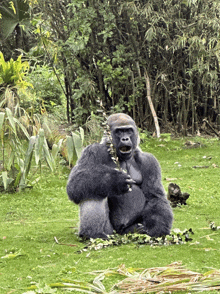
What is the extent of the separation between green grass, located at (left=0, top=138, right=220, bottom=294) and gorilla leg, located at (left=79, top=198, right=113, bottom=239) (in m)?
0.16

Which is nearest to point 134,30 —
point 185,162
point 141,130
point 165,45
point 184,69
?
point 165,45

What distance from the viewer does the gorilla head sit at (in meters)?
3.94

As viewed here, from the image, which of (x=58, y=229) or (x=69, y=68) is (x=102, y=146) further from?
(x=69, y=68)

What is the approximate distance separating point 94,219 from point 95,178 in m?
0.36

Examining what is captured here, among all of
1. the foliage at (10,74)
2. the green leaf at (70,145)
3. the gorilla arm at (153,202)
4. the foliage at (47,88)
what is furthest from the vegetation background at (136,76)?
the gorilla arm at (153,202)

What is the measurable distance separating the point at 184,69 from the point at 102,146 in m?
7.66

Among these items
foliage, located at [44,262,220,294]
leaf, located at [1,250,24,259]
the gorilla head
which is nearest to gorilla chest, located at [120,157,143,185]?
the gorilla head

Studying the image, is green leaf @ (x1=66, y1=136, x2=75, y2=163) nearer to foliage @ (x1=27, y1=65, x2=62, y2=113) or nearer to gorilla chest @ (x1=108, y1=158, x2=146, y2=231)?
gorilla chest @ (x1=108, y1=158, x2=146, y2=231)

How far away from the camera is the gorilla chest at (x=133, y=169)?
422 cm

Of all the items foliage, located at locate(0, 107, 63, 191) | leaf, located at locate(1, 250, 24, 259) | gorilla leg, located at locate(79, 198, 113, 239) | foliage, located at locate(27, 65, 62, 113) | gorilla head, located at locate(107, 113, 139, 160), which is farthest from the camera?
foliage, located at locate(27, 65, 62, 113)

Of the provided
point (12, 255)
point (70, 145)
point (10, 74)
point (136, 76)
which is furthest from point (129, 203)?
point (136, 76)

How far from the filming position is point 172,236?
4.14m

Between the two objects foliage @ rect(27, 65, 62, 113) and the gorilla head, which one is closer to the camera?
the gorilla head

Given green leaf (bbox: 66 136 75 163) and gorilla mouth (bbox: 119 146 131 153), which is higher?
gorilla mouth (bbox: 119 146 131 153)
